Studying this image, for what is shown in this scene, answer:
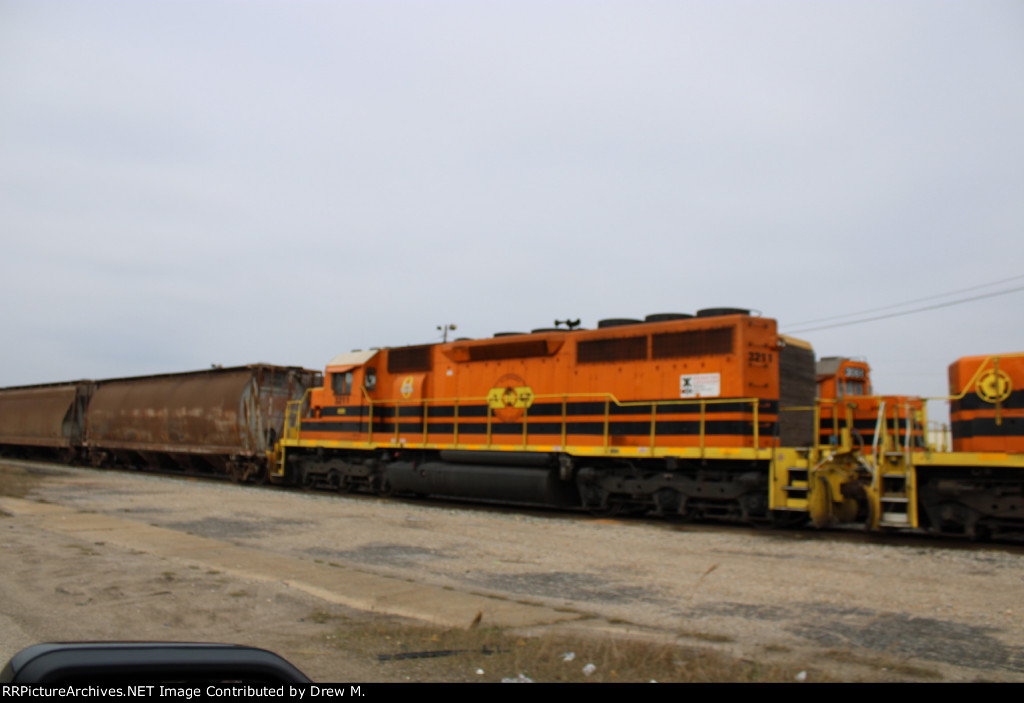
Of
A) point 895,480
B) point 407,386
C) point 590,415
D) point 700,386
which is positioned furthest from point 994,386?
point 407,386

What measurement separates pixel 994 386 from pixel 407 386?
12615 mm

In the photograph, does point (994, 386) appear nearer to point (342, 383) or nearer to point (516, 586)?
point (516, 586)

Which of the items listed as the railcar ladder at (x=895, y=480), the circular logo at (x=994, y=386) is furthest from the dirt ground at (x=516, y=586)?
the circular logo at (x=994, y=386)

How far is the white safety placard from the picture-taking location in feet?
46.4

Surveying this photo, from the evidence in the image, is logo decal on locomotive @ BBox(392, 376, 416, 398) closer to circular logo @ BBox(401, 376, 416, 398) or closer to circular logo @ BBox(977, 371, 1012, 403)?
circular logo @ BBox(401, 376, 416, 398)

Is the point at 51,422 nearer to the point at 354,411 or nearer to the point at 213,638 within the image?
the point at 354,411

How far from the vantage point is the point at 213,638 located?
5.88 meters

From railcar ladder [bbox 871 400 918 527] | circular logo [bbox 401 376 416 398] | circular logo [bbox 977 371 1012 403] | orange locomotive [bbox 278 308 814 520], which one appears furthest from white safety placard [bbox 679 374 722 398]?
circular logo [bbox 401 376 416 398]

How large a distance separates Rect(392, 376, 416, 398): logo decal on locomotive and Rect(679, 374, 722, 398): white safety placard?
24.0 feet

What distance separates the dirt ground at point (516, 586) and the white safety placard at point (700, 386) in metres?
2.53

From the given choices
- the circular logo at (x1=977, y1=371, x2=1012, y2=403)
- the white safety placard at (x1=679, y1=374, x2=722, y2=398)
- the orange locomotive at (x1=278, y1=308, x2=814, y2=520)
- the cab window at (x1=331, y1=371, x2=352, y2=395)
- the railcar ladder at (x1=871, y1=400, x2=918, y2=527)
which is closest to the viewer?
the circular logo at (x1=977, y1=371, x2=1012, y2=403)

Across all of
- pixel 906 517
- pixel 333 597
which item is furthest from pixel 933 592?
pixel 333 597

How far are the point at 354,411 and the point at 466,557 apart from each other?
1075 centimetres

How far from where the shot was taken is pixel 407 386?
19359 millimetres
